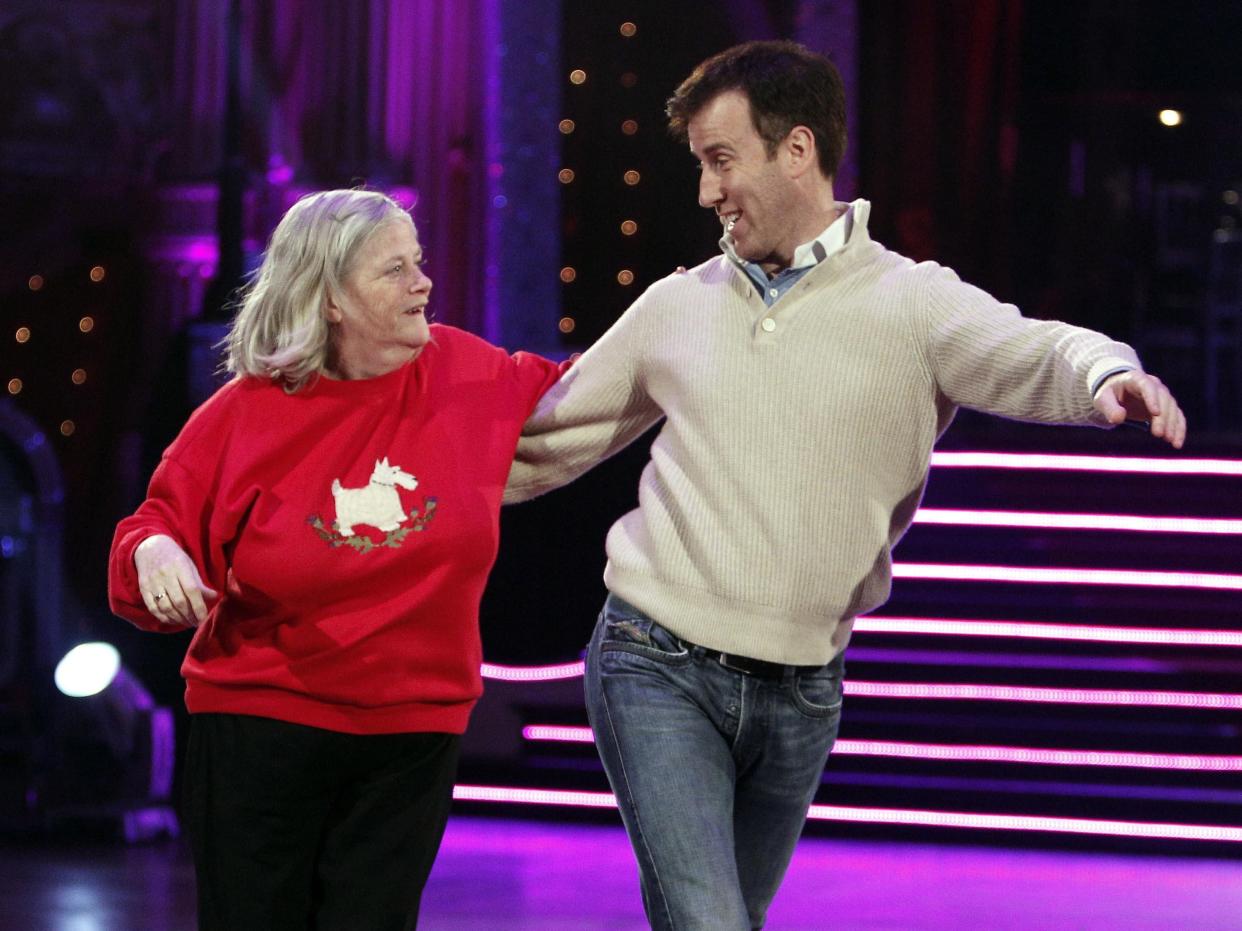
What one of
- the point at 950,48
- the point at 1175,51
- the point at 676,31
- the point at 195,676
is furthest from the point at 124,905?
the point at 1175,51

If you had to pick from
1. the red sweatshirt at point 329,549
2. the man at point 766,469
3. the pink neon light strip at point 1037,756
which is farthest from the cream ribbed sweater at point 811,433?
the pink neon light strip at point 1037,756

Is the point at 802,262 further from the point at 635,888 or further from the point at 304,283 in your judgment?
the point at 635,888

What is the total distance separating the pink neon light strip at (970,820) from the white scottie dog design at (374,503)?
9.87ft

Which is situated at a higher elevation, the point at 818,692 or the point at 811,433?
the point at 811,433

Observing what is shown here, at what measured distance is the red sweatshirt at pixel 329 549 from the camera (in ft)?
7.52

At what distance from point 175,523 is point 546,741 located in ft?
10.9

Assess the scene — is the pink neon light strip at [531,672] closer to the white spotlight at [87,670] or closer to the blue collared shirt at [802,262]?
the white spotlight at [87,670]

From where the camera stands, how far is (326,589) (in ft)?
7.52

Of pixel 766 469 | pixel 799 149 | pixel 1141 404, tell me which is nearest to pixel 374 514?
pixel 766 469

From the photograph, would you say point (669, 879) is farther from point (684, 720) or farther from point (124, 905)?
point (124, 905)

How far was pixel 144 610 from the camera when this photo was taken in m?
2.29

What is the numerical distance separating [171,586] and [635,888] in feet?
9.24

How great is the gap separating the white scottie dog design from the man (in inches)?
12.6

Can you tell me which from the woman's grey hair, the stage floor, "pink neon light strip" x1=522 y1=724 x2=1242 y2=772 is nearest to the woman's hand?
the woman's grey hair
